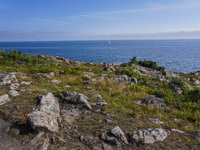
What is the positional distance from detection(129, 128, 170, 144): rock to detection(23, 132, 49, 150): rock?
140 inches

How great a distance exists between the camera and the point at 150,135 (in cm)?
648

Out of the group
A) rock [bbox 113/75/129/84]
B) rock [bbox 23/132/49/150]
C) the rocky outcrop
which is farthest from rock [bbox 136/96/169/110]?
rock [bbox 23/132/49/150]

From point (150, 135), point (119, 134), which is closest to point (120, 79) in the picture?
point (150, 135)

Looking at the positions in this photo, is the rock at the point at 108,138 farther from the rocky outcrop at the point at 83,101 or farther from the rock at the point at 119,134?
the rocky outcrop at the point at 83,101

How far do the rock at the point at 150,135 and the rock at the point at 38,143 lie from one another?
11.7 feet

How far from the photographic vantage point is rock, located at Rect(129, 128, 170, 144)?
6184 millimetres

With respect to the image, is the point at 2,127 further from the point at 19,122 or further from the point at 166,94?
the point at 166,94

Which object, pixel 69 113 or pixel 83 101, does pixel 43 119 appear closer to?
pixel 69 113

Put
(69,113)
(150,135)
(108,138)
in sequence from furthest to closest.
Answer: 1. (69,113)
2. (150,135)
3. (108,138)

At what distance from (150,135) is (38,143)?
4770 mm

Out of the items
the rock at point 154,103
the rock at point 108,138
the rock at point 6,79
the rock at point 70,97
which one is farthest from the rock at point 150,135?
the rock at point 6,79

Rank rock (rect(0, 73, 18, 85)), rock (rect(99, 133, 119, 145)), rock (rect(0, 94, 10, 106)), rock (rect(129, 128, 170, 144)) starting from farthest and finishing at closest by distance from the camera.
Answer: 1. rock (rect(0, 73, 18, 85))
2. rock (rect(0, 94, 10, 106))
3. rock (rect(129, 128, 170, 144))
4. rock (rect(99, 133, 119, 145))

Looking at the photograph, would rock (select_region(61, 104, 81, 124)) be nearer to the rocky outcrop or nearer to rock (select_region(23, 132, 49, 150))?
the rocky outcrop

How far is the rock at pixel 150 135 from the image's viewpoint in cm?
618
